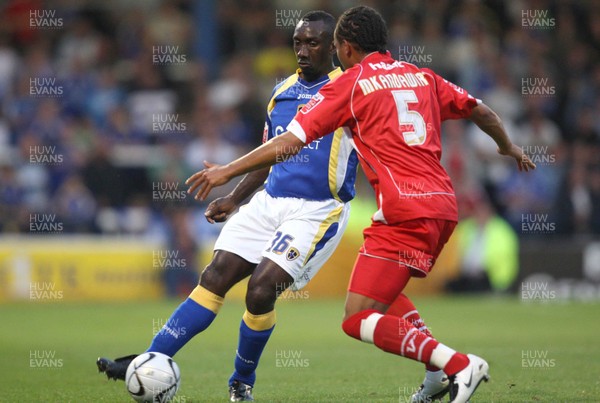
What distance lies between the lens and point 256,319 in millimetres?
6957

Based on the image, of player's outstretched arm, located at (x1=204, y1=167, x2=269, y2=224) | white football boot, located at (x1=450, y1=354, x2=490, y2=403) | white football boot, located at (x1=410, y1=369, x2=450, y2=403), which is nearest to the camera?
white football boot, located at (x1=450, y1=354, x2=490, y2=403)

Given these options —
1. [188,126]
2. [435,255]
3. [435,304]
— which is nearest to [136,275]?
[188,126]

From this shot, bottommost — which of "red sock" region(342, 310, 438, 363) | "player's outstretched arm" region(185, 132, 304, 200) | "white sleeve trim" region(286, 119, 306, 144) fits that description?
"red sock" region(342, 310, 438, 363)

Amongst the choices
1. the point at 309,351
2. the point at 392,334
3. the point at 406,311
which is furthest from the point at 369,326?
the point at 309,351

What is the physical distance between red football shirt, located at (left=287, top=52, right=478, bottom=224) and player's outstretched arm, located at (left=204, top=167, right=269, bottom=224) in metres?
1.25

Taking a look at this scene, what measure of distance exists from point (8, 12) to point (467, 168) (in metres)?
9.55

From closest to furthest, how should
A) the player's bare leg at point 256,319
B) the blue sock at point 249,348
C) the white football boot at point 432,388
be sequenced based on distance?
→ 1. the white football boot at point 432,388
2. the player's bare leg at point 256,319
3. the blue sock at point 249,348

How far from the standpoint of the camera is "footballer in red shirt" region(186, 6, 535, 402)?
5910 mm

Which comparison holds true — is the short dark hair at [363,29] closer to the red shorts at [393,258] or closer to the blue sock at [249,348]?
the red shorts at [393,258]

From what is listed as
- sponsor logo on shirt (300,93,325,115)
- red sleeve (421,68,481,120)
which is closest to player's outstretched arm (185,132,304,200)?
sponsor logo on shirt (300,93,325,115)

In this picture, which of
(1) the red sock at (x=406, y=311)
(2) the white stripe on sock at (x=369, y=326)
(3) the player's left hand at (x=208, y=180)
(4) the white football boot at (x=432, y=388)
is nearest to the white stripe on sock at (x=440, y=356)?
(2) the white stripe on sock at (x=369, y=326)

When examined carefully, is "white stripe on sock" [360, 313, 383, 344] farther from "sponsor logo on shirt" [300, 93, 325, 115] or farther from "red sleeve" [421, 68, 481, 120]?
"red sleeve" [421, 68, 481, 120]

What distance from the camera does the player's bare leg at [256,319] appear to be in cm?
677

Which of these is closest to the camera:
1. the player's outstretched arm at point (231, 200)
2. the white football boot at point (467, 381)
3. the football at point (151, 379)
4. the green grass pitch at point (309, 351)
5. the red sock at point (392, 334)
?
the white football boot at point (467, 381)
